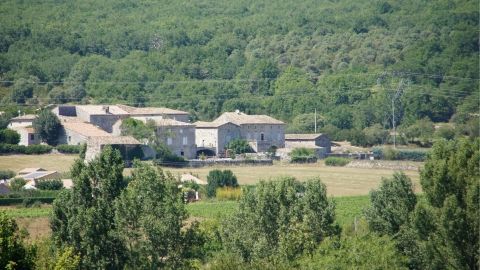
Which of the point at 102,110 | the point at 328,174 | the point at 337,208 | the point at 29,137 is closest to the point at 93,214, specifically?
the point at 337,208

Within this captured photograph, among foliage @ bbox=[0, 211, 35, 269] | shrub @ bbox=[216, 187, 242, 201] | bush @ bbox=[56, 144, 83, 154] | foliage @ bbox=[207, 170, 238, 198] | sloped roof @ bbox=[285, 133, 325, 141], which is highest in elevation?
sloped roof @ bbox=[285, 133, 325, 141]

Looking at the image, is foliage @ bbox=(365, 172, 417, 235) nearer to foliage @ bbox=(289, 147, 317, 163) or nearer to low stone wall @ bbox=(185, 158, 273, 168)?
low stone wall @ bbox=(185, 158, 273, 168)

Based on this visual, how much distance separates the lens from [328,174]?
69.1m

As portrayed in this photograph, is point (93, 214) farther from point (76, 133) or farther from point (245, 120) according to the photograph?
point (245, 120)

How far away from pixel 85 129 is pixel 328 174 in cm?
1387

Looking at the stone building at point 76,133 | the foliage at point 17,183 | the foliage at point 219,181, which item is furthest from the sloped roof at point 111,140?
the foliage at point 17,183

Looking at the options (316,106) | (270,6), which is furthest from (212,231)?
(270,6)

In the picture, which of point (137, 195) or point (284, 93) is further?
point (284, 93)

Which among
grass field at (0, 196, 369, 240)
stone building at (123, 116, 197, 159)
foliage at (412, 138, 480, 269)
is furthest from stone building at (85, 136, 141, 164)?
foliage at (412, 138, 480, 269)

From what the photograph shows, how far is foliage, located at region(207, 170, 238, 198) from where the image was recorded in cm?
6088

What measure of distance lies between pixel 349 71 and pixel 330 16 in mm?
41725

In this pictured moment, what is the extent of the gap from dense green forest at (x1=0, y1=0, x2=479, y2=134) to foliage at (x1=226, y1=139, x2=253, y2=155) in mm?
14444

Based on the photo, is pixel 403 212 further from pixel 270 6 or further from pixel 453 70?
pixel 270 6

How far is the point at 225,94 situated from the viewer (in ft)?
366
